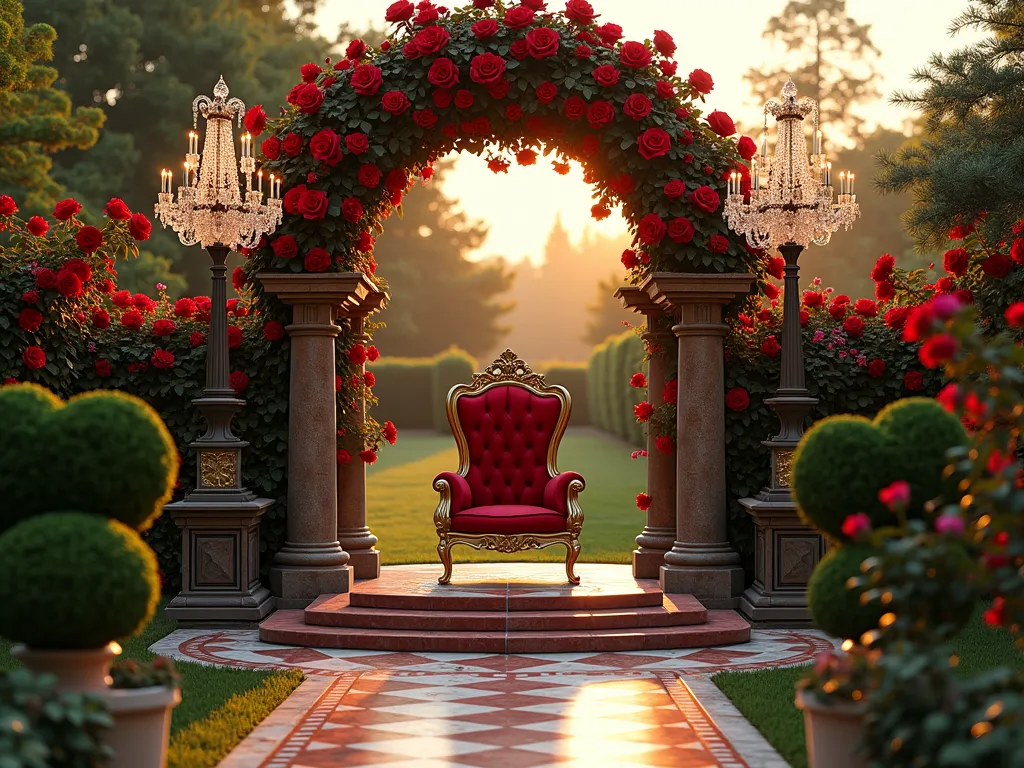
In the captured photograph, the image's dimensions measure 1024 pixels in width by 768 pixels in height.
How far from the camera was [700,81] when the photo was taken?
8773mm

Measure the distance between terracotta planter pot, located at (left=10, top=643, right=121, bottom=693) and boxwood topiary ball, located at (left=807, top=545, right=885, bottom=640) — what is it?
240cm

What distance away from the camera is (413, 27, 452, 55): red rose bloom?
853 centimetres

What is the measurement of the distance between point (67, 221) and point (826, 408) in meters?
5.82

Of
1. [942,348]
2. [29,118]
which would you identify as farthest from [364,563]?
[29,118]

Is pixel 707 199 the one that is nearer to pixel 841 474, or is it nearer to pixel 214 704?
pixel 841 474

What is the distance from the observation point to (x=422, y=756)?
486 centimetres

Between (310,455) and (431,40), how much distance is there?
118 inches

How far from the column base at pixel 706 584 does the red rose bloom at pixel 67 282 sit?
462 centimetres

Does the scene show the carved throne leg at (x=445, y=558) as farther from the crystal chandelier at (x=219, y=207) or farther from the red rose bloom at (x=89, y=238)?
the red rose bloom at (x=89, y=238)

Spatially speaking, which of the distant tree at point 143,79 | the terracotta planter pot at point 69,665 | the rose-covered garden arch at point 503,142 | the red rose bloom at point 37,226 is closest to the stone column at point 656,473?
the rose-covered garden arch at point 503,142

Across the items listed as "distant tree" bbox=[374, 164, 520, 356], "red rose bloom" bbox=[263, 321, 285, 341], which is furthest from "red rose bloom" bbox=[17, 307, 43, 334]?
"distant tree" bbox=[374, 164, 520, 356]

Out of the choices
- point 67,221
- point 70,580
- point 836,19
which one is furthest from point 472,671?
point 836,19

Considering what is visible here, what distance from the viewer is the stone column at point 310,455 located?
8.51m

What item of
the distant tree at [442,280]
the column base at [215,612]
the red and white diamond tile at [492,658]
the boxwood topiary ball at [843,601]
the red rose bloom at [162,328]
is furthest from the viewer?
the distant tree at [442,280]
